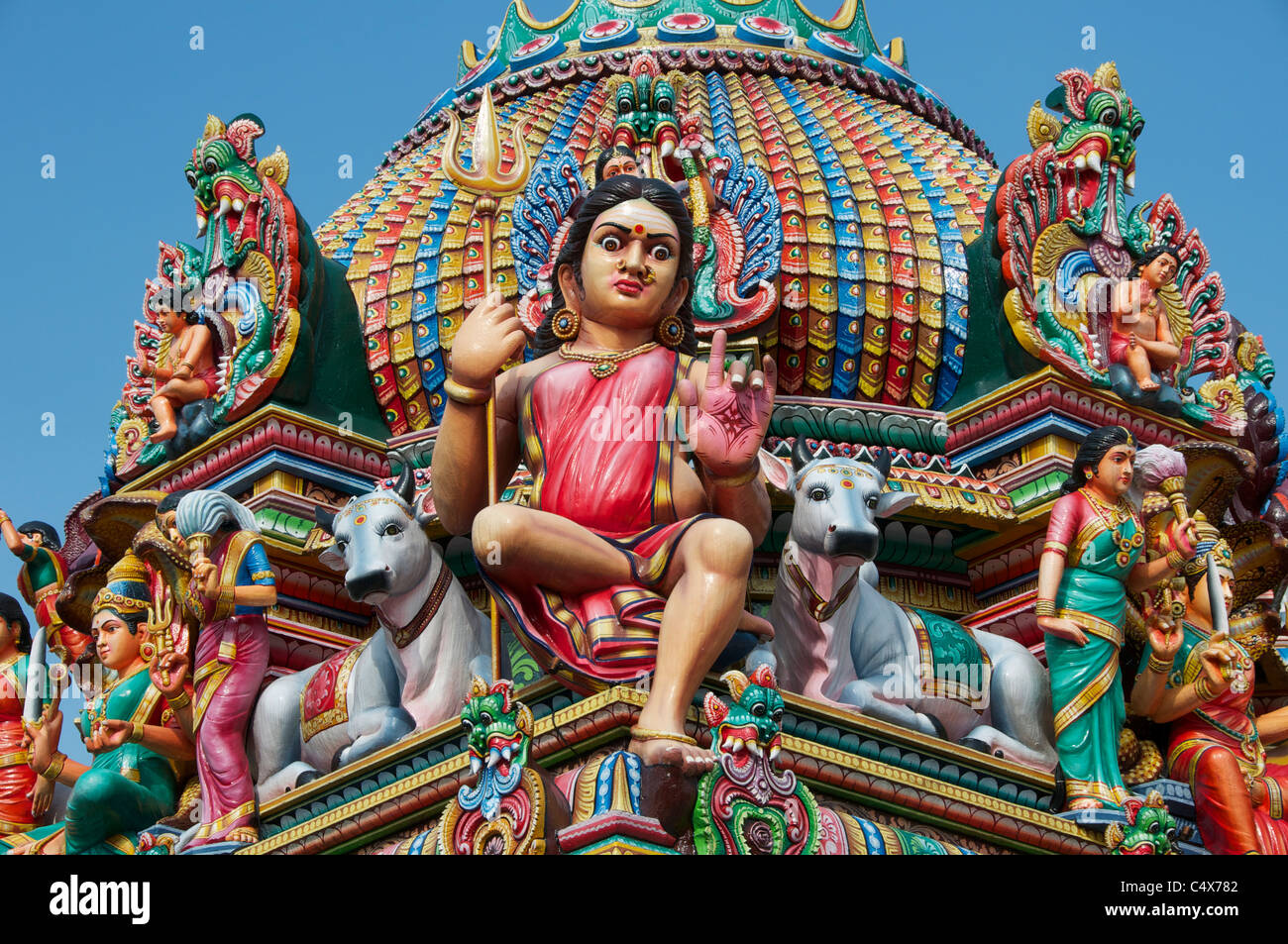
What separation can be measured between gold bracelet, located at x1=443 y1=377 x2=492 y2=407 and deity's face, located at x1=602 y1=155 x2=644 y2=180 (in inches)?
116

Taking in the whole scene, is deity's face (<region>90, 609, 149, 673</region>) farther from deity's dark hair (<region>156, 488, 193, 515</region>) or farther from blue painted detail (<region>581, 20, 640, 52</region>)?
blue painted detail (<region>581, 20, 640, 52</region>)

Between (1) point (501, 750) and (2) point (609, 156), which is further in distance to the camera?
(2) point (609, 156)

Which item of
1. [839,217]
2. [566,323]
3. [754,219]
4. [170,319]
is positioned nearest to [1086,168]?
[839,217]

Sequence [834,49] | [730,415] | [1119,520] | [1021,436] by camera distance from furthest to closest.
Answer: [834,49], [1021,436], [1119,520], [730,415]

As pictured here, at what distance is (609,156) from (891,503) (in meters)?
3.52

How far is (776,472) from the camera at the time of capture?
14.3m

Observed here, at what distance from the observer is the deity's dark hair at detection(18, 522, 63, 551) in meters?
18.3

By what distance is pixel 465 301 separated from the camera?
58.1 feet

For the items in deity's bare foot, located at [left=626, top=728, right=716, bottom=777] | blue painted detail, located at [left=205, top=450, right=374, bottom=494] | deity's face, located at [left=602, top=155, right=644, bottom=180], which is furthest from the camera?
blue painted detail, located at [left=205, top=450, right=374, bottom=494]

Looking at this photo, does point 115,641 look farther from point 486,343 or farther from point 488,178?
point 488,178

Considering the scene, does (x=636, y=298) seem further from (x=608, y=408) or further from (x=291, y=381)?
(x=291, y=381)

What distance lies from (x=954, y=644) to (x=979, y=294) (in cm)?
386

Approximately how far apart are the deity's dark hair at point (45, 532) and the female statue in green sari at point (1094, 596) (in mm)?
8082

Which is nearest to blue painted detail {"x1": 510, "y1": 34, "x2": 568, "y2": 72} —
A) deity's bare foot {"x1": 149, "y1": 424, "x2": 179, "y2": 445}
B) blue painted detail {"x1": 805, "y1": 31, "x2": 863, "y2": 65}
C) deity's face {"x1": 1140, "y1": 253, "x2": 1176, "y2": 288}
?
blue painted detail {"x1": 805, "y1": 31, "x2": 863, "y2": 65}
